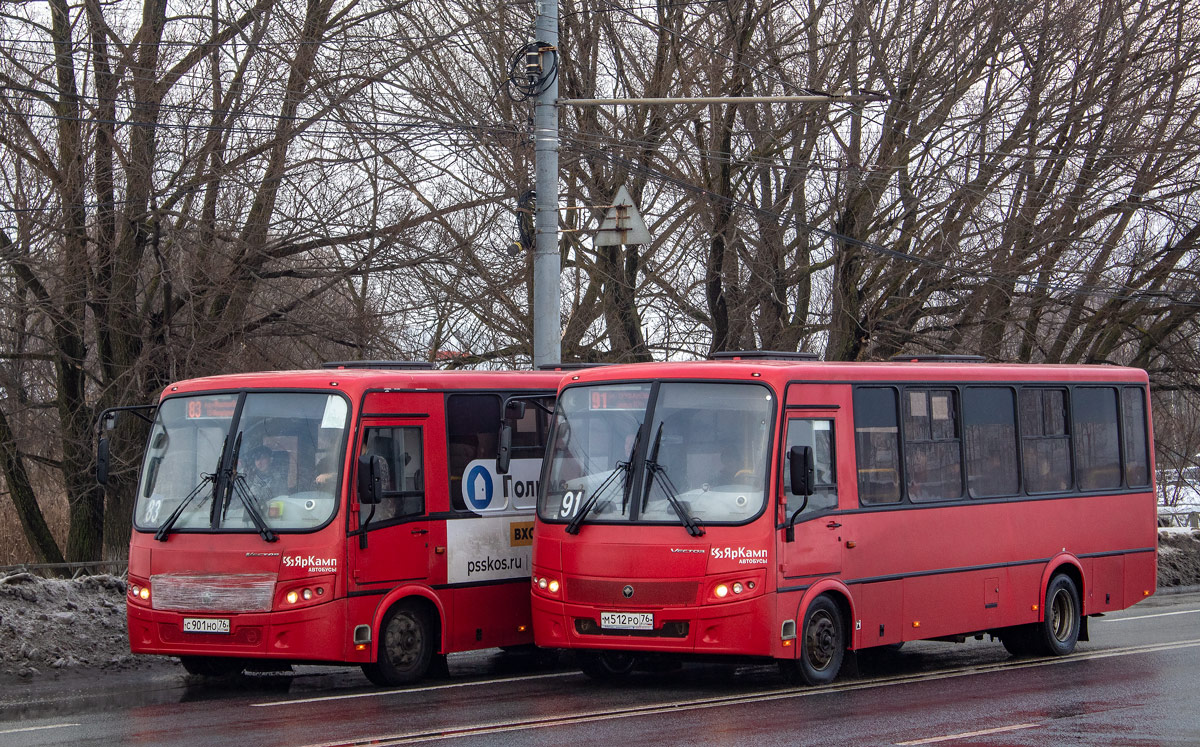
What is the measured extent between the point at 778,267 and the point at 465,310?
5.43m

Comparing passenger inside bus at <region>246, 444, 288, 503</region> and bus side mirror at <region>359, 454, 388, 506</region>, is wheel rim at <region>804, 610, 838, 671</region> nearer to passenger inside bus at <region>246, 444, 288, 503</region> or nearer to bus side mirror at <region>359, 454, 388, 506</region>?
bus side mirror at <region>359, 454, 388, 506</region>

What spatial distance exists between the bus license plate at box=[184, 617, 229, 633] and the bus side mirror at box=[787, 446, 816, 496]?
15.5ft

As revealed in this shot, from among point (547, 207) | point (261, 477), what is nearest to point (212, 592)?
point (261, 477)

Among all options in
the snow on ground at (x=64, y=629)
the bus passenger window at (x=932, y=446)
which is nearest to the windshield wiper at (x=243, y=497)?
the snow on ground at (x=64, y=629)

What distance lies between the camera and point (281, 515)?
12.2 meters

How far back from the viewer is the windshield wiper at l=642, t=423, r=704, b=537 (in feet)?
38.2

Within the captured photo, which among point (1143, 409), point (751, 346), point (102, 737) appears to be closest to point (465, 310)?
point (751, 346)

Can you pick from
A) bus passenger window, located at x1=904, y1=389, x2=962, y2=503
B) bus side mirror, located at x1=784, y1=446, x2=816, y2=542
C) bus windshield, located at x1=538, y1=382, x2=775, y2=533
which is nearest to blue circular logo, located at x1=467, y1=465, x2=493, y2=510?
bus windshield, located at x1=538, y1=382, x2=775, y2=533

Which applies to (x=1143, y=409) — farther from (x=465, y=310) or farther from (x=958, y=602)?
(x=465, y=310)

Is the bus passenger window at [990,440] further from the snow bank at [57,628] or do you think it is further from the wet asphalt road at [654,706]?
the snow bank at [57,628]

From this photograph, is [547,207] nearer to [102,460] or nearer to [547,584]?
[547,584]

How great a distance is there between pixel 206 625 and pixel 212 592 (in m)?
0.27

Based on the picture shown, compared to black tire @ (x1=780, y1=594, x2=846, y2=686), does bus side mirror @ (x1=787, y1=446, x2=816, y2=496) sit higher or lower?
higher

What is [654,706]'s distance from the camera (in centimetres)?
1092
